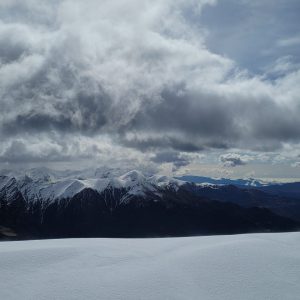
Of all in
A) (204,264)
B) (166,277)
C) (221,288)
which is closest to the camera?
(221,288)

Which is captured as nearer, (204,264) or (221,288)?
(221,288)

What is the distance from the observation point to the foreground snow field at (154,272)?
13016 millimetres

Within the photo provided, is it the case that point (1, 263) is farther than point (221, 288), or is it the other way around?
point (1, 263)

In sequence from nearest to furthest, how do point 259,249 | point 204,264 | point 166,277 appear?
1. point 166,277
2. point 204,264
3. point 259,249

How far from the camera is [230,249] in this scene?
56.8ft

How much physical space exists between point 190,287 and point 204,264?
7.43 feet

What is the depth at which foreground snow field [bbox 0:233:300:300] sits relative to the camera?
13016 mm

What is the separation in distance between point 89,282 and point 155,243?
305 inches

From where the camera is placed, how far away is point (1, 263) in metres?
15.7

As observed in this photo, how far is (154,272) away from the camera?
1480cm

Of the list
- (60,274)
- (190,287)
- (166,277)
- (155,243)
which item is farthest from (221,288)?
(155,243)

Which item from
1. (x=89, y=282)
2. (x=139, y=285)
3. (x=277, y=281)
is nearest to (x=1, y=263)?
(x=89, y=282)

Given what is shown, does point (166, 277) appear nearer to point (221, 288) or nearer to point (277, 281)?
point (221, 288)

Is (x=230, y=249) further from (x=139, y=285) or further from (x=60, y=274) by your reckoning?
(x=60, y=274)
